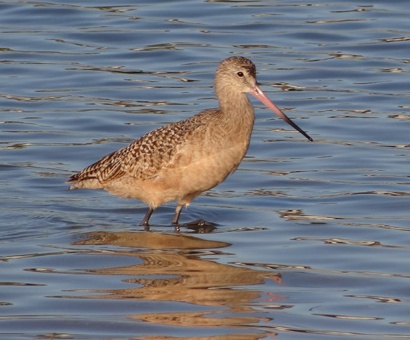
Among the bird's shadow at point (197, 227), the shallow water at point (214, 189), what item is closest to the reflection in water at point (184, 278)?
the shallow water at point (214, 189)

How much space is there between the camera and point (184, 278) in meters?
9.39

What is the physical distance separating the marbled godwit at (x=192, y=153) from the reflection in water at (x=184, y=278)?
0.48 metres

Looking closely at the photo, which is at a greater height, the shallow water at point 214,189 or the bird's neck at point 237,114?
the bird's neck at point 237,114

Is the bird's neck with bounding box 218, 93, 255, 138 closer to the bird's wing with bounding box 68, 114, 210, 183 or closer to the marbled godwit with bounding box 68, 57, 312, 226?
the marbled godwit with bounding box 68, 57, 312, 226

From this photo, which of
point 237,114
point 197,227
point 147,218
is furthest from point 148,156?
point 237,114

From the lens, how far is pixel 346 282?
9.12m

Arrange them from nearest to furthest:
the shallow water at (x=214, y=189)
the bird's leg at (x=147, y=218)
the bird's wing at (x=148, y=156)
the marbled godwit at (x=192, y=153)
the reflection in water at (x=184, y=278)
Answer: the reflection in water at (x=184, y=278) → the shallow water at (x=214, y=189) → the marbled godwit at (x=192, y=153) → the bird's wing at (x=148, y=156) → the bird's leg at (x=147, y=218)

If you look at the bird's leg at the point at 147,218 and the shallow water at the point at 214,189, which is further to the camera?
the bird's leg at the point at 147,218

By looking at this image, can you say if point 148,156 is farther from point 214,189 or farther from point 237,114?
point 214,189

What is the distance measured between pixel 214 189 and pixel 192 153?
148 cm

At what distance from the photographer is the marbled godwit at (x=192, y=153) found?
432 inches

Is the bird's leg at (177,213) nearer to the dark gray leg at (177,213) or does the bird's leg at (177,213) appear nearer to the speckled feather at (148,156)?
the dark gray leg at (177,213)

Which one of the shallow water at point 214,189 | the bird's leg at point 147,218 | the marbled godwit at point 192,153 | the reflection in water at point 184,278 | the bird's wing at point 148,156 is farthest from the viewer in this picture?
the bird's leg at point 147,218

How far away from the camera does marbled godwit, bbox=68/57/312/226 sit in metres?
11.0
